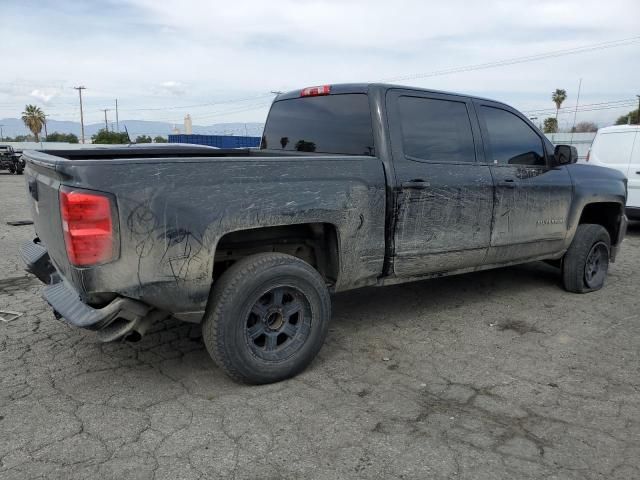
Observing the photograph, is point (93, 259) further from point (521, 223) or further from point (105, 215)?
point (521, 223)

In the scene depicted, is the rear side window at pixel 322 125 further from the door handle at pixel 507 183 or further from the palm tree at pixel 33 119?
the palm tree at pixel 33 119

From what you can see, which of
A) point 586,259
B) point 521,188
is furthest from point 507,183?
point 586,259

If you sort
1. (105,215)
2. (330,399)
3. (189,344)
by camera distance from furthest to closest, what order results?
(189,344) < (330,399) < (105,215)

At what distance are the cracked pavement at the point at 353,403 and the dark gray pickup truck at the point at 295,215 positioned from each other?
421 millimetres

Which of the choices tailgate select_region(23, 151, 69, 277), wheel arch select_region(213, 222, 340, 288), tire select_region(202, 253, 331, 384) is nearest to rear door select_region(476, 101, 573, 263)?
wheel arch select_region(213, 222, 340, 288)

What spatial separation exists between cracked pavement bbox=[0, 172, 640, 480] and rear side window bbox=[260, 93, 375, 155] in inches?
59.2

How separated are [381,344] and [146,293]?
1916 mm

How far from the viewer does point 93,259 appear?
2771 mm

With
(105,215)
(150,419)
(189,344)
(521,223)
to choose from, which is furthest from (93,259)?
(521,223)

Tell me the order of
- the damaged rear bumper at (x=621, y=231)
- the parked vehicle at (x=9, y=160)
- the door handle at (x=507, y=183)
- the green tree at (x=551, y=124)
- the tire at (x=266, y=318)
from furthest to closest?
the green tree at (x=551, y=124), the parked vehicle at (x=9, y=160), the damaged rear bumper at (x=621, y=231), the door handle at (x=507, y=183), the tire at (x=266, y=318)

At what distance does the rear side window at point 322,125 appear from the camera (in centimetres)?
397

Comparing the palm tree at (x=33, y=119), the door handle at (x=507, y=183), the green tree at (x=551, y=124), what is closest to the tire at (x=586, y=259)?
the door handle at (x=507, y=183)

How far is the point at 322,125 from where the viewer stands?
4.34 m

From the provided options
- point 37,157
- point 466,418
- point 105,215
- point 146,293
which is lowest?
point 466,418
